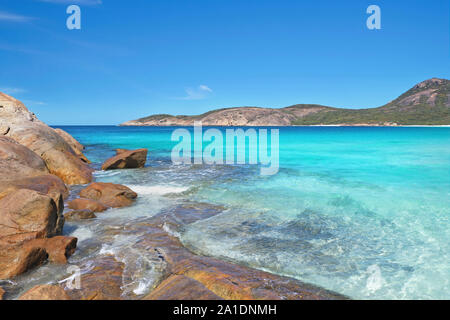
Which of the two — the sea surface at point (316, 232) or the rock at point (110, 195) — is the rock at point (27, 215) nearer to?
the sea surface at point (316, 232)

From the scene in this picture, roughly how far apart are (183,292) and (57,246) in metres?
3.67

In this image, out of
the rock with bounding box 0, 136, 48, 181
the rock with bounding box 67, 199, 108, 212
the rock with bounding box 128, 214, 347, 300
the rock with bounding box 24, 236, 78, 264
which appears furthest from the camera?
the rock with bounding box 0, 136, 48, 181

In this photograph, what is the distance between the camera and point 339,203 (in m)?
11.5

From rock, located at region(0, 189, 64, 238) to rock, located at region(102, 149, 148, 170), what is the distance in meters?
13.5

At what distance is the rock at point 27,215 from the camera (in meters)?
5.95

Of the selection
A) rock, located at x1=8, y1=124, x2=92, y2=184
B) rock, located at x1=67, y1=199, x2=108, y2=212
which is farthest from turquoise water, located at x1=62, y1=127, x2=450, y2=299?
rock, located at x1=8, y1=124, x2=92, y2=184

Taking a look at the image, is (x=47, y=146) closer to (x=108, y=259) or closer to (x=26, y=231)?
(x=26, y=231)

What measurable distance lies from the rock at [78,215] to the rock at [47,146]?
6730mm

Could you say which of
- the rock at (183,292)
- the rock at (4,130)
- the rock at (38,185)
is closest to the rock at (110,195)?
the rock at (38,185)

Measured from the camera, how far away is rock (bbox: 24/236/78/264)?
19.3 feet

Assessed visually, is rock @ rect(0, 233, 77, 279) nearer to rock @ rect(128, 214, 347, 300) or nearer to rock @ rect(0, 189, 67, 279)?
rock @ rect(0, 189, 67, 279)

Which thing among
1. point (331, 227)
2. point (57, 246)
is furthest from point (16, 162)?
point (331, 227)

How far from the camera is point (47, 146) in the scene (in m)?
15.5
